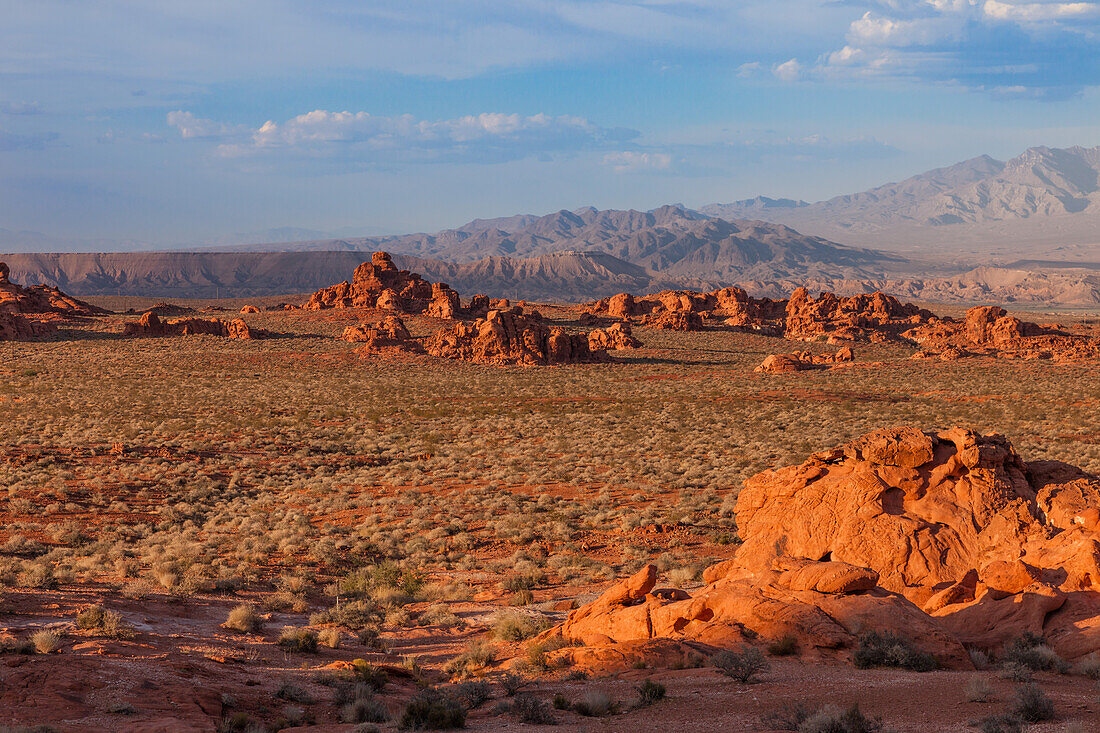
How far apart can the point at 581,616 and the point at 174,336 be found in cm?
7224

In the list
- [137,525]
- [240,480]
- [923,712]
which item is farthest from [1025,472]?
[240,480]

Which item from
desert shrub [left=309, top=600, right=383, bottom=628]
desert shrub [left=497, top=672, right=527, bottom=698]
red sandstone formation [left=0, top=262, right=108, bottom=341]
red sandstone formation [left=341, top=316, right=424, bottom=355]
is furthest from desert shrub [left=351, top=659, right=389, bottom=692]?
red sandstone formation [left=0, top=262, right=108, bottom=341]

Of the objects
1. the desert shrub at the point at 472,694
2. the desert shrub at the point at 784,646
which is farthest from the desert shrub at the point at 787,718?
the desert shrub at the point at 472,694

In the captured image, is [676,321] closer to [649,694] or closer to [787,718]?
[649,694]

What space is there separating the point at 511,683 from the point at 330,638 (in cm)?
372

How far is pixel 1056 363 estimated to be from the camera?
60.2 m

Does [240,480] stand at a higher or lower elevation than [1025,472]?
lower

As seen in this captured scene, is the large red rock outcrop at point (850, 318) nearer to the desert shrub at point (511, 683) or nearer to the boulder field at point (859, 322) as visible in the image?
the boulder field at point (859, 322)

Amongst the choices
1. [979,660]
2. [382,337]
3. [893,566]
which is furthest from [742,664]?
[382,337]

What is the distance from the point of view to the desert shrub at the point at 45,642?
9188 mm

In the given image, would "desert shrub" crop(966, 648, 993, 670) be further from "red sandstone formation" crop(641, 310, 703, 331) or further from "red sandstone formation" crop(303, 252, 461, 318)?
"red sandstone formation" crop(641, 310, 703, 331)

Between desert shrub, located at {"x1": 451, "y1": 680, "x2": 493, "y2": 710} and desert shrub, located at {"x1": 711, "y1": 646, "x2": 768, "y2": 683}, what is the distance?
108 inches

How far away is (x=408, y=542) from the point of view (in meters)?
17.8

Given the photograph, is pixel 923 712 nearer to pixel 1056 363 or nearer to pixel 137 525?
pixel 137 525
